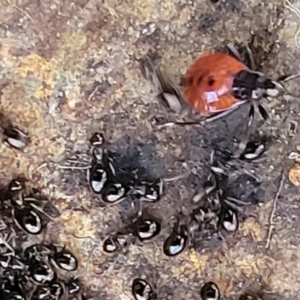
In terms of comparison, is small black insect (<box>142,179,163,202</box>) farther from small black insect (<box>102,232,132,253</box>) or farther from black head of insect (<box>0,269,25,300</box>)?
black head of insect (<box>0,269,25,300</box>)

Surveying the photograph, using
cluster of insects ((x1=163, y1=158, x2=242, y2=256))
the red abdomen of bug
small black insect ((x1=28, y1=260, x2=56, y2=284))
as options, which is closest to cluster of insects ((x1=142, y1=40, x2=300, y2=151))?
the red abdomen of bug

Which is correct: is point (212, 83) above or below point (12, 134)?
above

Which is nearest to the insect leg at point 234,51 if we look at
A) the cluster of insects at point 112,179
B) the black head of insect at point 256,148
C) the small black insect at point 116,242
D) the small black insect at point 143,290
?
the black head of insect at point 256,148

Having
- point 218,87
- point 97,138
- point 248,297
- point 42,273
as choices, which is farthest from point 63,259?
point 218,87

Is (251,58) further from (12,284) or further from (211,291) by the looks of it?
(12,284)

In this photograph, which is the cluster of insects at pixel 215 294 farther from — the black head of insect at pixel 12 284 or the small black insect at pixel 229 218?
the black head of insect at pixel 12 284

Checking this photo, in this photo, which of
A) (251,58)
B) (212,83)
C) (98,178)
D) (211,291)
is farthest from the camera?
(211,291)

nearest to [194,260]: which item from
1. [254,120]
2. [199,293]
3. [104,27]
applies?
[199,293]
